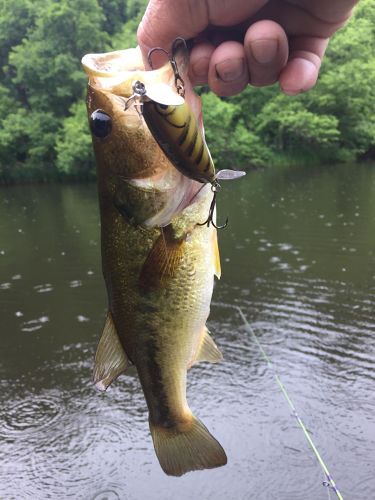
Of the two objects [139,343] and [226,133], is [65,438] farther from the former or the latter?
[226,133]

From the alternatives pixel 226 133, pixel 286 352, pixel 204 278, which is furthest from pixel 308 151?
pixel 204 278

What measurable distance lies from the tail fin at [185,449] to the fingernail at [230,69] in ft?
4.62

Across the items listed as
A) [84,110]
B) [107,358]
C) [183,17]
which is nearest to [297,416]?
[107,358]

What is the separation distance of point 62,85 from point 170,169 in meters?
37.9

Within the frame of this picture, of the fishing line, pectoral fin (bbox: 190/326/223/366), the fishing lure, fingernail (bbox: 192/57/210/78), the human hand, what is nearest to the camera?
the fishing lure

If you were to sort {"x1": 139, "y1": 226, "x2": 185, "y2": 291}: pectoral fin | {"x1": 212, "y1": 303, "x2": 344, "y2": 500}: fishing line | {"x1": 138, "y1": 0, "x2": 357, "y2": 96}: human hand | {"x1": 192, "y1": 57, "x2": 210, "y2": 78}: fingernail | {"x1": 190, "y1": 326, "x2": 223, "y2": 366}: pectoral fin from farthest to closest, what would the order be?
{"x1": 212, "y1": 303, "x2": 344, "y2": 500}: fishing line → {"x1": 190, "y1": 326, "x2": 223, "y2": 366}: pectoral fin → {"x1": 192, "y1": 57, "x2": 210, "y2": 78}: fingernail → {"x1": 138, "y1": 0, "x2": 357, "y2": 96}: human hand → {"x1": 139, "y1": 226, "x2": 185, "y2": 291}: pectoral fin

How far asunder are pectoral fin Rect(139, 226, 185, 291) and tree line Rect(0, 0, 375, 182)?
31493 mm

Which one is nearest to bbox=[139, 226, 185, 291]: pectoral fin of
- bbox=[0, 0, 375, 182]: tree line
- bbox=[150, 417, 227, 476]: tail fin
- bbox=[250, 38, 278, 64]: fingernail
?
bbox=[150, 417, 227, 476]: tail fin

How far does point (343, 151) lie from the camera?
121ft

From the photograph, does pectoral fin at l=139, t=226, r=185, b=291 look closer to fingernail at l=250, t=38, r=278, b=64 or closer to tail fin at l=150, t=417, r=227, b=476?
tail fin at l=150, t=417, r=227, b=476

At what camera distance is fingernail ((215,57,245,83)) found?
1863mm

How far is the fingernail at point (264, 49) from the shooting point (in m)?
1.82

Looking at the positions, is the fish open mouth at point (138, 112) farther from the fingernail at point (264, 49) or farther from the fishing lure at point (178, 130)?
the fingernail at point (264, 49)

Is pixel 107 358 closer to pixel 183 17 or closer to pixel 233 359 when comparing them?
pixel 183 17
